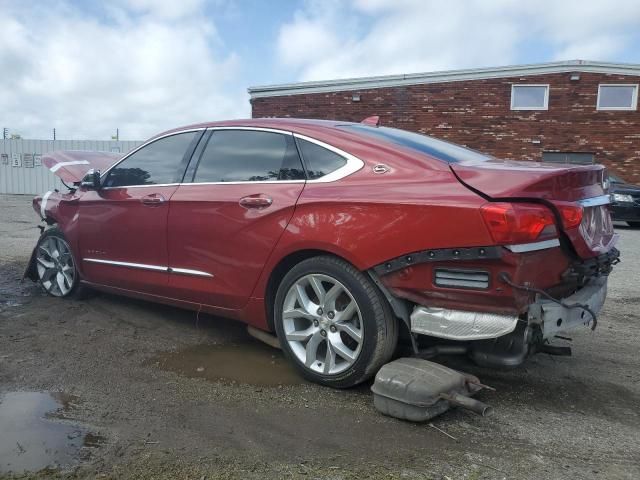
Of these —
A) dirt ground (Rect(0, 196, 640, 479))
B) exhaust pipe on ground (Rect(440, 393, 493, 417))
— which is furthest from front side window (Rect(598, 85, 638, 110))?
exhaust pipe on ground (Rect(440, 393, 493, 417))

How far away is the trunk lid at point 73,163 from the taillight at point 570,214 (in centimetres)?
416

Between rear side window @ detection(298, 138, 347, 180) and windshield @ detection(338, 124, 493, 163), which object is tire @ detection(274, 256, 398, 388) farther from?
windshield @ detection(338, 124, 493, 163)

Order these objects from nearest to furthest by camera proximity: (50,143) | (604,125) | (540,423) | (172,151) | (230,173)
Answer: (540,423) < (230,173) < (172,151) < (604,125) < (50,143)

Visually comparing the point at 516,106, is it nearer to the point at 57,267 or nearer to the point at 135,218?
the point at 57,267

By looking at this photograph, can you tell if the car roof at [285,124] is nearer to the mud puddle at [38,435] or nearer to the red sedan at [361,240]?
the red sedan at [361,240]

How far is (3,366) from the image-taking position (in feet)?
12.5

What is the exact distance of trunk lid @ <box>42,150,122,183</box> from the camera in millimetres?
5608

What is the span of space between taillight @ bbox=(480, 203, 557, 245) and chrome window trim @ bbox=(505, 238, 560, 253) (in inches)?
0.9

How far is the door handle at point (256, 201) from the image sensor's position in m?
3.65

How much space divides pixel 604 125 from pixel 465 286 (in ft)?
61.7

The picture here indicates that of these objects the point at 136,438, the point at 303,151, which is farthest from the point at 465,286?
the point at 136,438

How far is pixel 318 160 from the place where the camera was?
11.8ft

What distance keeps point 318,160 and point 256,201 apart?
0.49 m

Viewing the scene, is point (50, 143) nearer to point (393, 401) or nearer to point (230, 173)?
point (230, 173)
